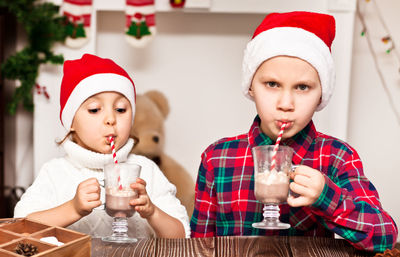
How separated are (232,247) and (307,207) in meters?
0.25

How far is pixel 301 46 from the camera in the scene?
1550 mm

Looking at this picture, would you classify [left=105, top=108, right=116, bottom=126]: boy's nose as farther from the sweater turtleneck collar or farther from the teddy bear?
the teddy bear

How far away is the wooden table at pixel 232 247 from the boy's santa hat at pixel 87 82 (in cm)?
57

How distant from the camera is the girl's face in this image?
174 centimetres

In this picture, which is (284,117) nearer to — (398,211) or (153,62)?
(153,62)

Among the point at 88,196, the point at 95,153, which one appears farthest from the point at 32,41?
the point at 88,196

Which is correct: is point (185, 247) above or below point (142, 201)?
below

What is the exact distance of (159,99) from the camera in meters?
3.52

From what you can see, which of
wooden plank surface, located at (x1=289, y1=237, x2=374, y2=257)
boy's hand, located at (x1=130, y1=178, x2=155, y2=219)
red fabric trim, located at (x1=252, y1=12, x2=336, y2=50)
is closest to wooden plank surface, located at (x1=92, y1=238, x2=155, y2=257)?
boy's hand, located at (x1=130, y1=178, x2=155, y2=219)

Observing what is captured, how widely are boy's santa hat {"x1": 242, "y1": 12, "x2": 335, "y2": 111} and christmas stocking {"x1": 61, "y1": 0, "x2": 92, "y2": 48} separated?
69.7 inches

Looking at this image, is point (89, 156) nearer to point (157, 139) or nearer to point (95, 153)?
point (95, 153)

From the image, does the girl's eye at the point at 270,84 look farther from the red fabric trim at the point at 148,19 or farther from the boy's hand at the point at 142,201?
the red fabric trim at the point at 148,19

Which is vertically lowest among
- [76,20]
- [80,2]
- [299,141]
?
[299,141]

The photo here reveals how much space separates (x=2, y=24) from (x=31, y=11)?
1.15 feet
